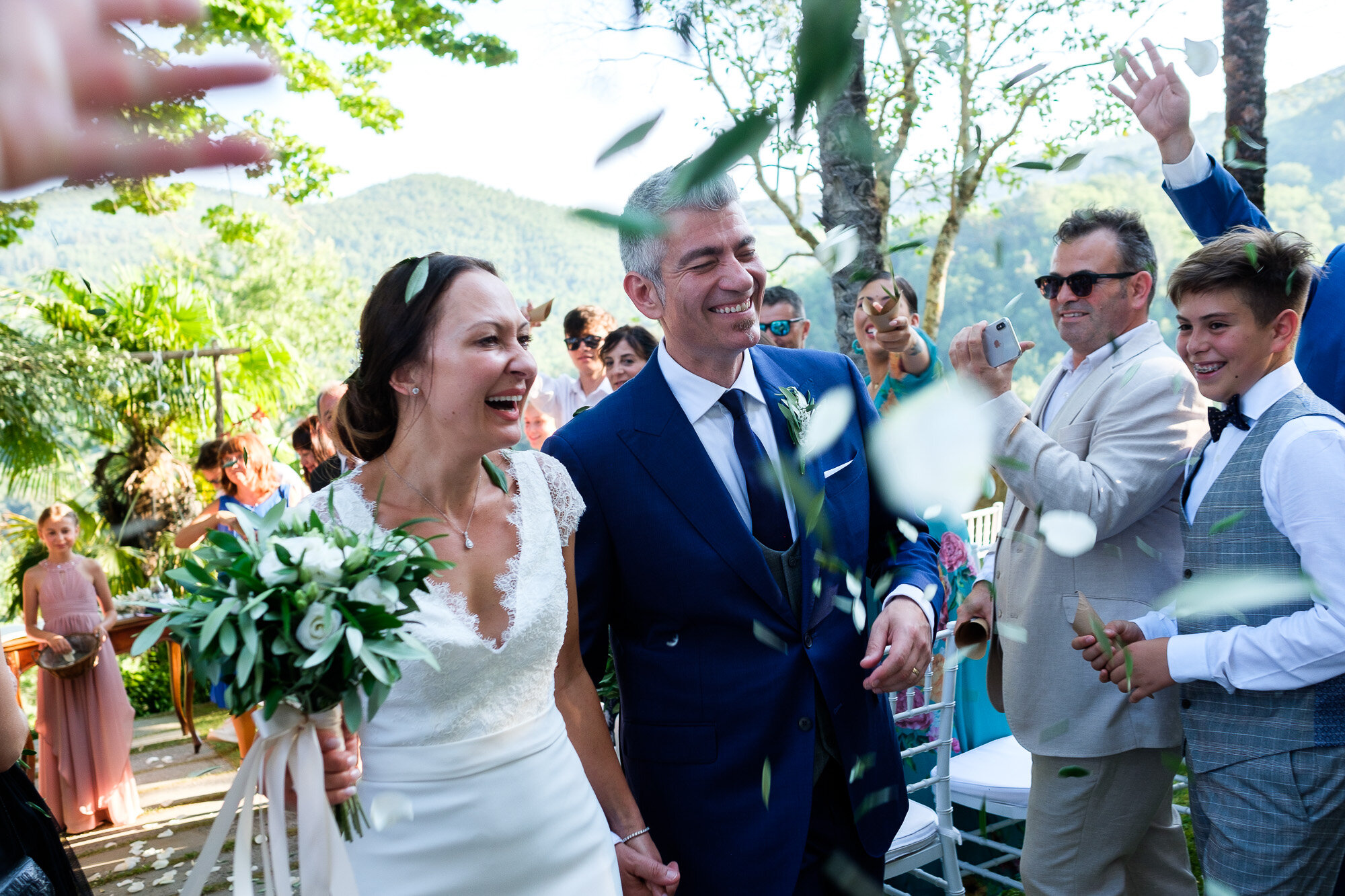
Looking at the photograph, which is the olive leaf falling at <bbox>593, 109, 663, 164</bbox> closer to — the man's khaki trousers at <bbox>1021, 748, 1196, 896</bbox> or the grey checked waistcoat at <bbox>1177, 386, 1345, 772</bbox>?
the grey checked waistcoat at <bbox>1177, 386, 1345, 772</bbox>

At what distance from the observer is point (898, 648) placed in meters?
1.91

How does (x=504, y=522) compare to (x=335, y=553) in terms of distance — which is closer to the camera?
(x=335, y=553)

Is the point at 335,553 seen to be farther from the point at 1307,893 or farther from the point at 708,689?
the point at 1307,893

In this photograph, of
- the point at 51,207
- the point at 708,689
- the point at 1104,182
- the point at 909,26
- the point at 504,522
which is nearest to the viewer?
the point at 51,207

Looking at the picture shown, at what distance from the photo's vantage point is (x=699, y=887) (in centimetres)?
200

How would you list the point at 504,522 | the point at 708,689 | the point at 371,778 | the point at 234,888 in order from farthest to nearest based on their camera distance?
the point at 504,522 < the point at 708,689 < the point at 371,778 < the point at 234,888

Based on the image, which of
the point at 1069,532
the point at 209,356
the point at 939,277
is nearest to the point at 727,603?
the point at 1069,532

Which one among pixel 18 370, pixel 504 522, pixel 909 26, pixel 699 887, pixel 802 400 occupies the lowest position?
pixel 699 887

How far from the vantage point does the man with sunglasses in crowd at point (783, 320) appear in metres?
4.89

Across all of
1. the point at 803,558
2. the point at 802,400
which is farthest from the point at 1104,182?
the point at 803,558

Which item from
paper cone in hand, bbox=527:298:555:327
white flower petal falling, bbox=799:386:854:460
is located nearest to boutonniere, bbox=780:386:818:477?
white flower petal falling, bbox=799:386:854:460

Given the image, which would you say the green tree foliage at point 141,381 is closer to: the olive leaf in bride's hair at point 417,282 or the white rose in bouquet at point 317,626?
the olive leaf in bride's hair at point 417,282

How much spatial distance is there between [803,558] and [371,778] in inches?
38.1

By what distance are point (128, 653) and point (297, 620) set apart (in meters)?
4.51
